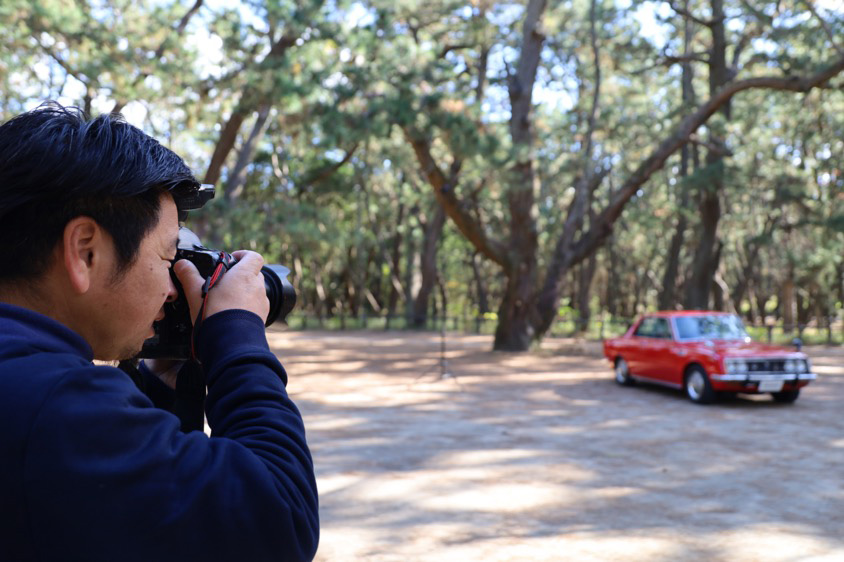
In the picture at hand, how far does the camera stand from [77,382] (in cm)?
94

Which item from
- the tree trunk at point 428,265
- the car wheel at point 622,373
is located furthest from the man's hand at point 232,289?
the tree trunk at point 428,265

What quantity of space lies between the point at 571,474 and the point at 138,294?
230 inches

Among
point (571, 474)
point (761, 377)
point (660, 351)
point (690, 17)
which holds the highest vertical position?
point (690, 17)

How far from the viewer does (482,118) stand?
16453 mm

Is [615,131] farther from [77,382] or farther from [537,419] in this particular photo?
[77,382]

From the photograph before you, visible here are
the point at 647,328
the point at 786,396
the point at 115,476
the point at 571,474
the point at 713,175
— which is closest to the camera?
the point at 115,476

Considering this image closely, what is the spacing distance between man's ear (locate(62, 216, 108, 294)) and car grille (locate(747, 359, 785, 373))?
10672 millimetres

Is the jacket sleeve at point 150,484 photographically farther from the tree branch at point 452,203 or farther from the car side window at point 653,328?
the tree branch at point 452,203

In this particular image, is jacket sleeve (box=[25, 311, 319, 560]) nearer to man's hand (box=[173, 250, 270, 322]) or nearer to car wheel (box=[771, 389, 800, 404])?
man's hand (box=[173, 250, 270, 322])

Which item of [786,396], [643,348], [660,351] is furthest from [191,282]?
[643,348]

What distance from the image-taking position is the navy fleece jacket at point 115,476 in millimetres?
899

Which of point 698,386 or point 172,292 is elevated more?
point 172,292

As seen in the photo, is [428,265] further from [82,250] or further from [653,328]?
[82,250]

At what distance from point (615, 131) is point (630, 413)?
54.0 ft
